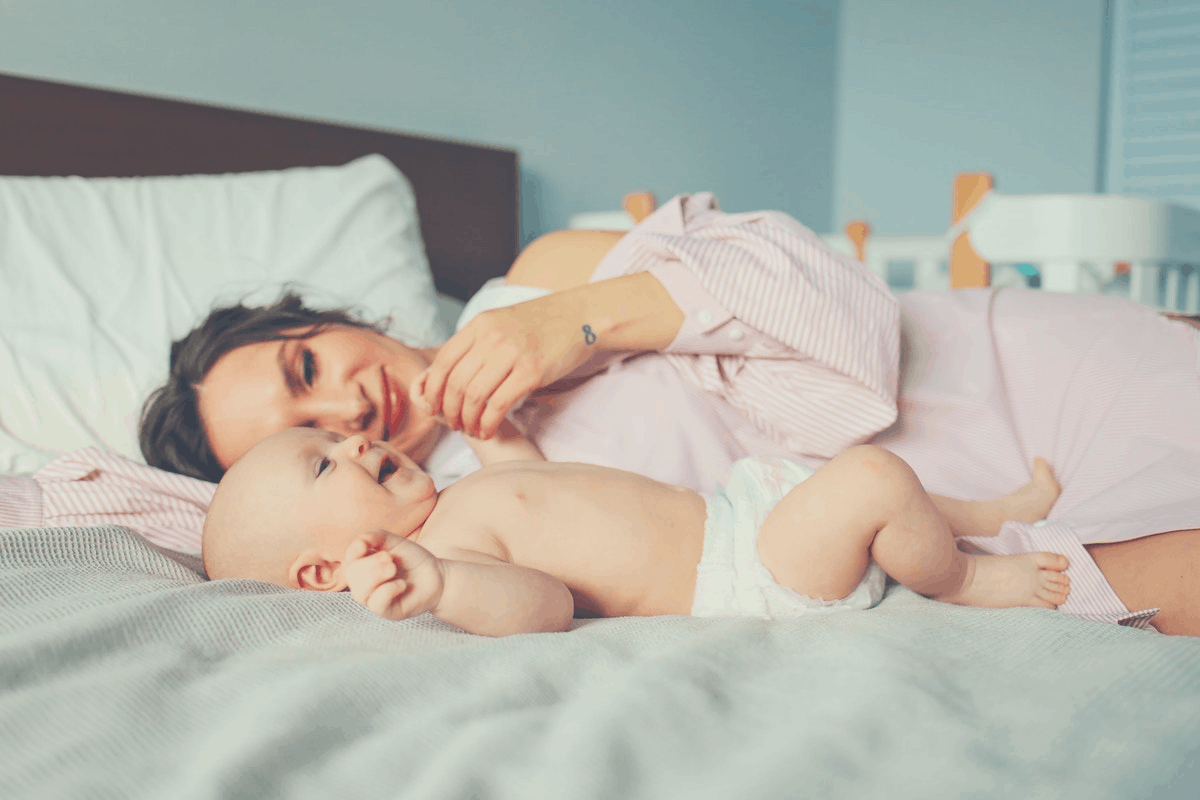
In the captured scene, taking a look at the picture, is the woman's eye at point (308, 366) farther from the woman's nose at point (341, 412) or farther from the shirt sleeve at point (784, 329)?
the shirt sleeve at point (784, 329)

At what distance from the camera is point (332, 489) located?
771 millimetres

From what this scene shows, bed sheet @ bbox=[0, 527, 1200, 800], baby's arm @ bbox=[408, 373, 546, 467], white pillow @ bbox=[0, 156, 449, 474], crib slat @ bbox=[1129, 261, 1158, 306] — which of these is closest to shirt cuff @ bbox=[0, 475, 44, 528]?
white pillow @ bbox=[0, 156, 449, 474]

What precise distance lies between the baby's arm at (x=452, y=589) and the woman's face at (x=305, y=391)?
0.42m

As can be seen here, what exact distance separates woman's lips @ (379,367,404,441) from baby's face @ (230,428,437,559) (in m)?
0.20

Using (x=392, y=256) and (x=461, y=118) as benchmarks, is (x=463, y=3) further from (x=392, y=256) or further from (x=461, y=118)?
(x=392, y=256)

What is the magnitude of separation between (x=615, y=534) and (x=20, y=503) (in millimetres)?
640

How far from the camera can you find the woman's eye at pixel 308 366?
100 centimetres

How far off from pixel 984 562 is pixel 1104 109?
124 inches

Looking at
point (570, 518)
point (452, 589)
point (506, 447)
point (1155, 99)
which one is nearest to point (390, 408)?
point (506, 447)

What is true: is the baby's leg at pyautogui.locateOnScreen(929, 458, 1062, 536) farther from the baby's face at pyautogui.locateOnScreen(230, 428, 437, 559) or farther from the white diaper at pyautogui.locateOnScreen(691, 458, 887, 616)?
the baby's face at pyautogui.locateOnScreen(230, 428, 437, 559)

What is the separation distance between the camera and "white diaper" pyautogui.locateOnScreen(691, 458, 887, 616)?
721mm

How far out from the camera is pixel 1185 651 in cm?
50

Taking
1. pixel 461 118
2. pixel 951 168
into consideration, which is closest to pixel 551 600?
pixel 461 118

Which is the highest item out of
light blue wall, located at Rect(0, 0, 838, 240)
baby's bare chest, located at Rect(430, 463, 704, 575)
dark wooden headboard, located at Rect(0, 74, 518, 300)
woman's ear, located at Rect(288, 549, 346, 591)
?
light blue wall, located at Rect(0, 0, 838, 240)
